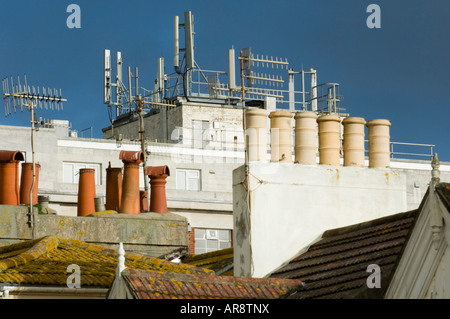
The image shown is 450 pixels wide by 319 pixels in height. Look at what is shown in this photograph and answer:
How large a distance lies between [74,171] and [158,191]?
3134 cm

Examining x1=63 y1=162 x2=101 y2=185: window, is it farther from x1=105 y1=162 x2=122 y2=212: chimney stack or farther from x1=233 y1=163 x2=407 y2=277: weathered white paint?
x1=233 y1=163 x2=407 y2=277: weathered white paint

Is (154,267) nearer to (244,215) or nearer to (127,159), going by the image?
(244,215)

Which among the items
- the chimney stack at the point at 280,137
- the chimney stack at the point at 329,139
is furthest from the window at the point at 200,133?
the chimney stack at the point at 280,137

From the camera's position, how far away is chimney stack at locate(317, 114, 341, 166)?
79.3 feet

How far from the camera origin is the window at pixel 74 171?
69.0 m

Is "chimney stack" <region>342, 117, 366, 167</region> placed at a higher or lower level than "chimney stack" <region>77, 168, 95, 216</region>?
higher

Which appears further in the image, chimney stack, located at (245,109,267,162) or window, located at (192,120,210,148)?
window, located at (192,120,210,148)

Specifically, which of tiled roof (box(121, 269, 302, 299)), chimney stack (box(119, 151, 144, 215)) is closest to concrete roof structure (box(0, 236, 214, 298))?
tiled roof (box(121, 269, 302, 299))

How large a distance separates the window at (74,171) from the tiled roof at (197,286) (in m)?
50.0

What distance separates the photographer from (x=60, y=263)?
85.3 feet

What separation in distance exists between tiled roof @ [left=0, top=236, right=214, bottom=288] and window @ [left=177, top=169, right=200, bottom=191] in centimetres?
4191

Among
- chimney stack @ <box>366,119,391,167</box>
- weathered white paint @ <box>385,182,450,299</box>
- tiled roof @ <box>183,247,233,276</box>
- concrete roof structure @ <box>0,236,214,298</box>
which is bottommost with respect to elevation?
tiled roof @ <box>183,247,233,276</box>

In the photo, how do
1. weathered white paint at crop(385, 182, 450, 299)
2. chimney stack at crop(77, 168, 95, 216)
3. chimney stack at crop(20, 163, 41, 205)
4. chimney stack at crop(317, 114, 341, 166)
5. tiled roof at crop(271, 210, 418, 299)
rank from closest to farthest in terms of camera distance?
weathered white paint at crop(385, 182, 450, 299) → tiled roof at crop(271, 210, 418, 299) → chimney stack at crop(317, 114, 341, 166) → chimney stack at crop(20, 163, 41, 205) → chimney stack at crop(77, 168, 95, 216)
